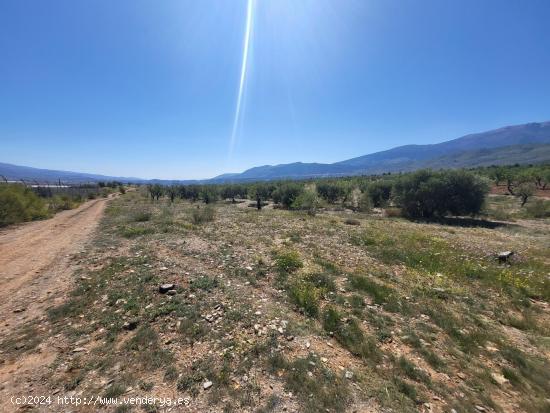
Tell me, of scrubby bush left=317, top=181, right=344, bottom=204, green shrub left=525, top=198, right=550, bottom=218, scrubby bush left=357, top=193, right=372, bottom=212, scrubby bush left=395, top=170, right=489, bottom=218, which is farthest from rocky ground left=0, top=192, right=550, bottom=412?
scrubby bush left=317, top=181, right=344, bottom=204

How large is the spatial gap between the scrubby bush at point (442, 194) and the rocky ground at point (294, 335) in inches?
910

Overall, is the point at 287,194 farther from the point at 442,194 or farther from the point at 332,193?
the point at 442,194

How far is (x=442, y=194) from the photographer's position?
32.7 m

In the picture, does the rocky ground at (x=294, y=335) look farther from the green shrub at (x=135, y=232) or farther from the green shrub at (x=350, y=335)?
the green shrub at (x=135, y=232)

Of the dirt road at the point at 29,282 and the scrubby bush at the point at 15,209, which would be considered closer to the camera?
the dirt road at the point at 29,282

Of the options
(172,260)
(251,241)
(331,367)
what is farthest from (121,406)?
(251,241)

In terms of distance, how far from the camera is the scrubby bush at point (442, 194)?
31516 mm

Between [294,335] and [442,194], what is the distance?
34.6 meters

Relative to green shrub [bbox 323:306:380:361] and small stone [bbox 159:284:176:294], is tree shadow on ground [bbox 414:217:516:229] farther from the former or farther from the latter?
small stone [bbox 159:284:176:294]

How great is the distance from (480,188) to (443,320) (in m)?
32.7

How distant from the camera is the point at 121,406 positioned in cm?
412

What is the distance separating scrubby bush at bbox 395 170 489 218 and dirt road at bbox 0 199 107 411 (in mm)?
37566

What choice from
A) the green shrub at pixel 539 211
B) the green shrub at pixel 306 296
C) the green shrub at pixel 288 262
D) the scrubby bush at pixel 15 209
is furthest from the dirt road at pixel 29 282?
the green shrub at pixel 539 211

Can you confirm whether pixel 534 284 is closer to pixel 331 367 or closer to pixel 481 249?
pixel 481 249
